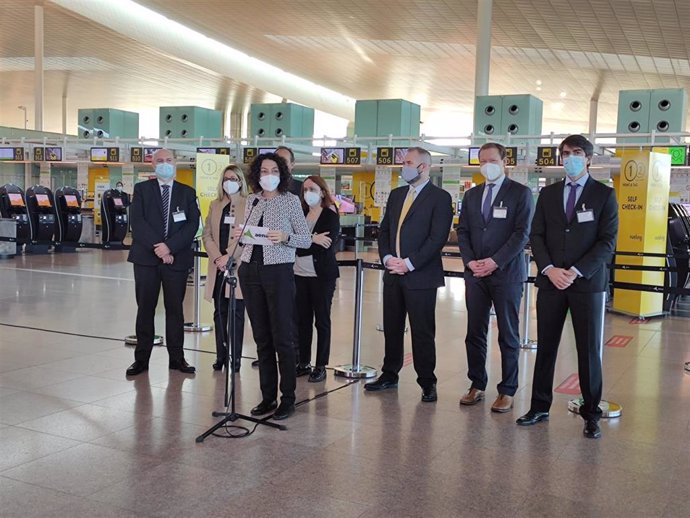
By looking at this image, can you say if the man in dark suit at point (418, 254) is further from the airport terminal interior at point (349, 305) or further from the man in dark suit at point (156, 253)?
the man in dark suit at point (156, 253)

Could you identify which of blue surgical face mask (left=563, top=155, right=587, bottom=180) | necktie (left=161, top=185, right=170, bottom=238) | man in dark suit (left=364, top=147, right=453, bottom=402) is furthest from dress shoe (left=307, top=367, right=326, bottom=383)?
blue surgical face mask (left=563, top=155, right=587, bottom=180)

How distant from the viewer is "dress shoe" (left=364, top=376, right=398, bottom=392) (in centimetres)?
532

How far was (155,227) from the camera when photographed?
5719 mm

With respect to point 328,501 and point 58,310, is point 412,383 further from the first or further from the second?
point 58,310

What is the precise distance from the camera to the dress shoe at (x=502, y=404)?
482 cm

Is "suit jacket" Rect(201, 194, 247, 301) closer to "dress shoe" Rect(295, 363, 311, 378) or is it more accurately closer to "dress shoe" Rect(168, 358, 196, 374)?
"dress shoe" Rect(168, 358, 196, 374)

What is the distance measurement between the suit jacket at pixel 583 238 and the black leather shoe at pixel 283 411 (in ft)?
5.74

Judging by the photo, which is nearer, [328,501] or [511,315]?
[328,501]

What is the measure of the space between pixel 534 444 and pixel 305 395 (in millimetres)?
1695

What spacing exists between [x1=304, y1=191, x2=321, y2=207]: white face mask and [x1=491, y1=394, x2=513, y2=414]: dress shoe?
1.96 meters

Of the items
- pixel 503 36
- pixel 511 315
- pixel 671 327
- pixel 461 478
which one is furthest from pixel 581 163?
pixel 503 36

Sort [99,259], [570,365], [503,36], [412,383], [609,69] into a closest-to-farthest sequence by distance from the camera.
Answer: [412,383] → [570,365] → [99,259] → [503,36] → [609,69]

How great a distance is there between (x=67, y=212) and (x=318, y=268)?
12.8m

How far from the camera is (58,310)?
341 inches
